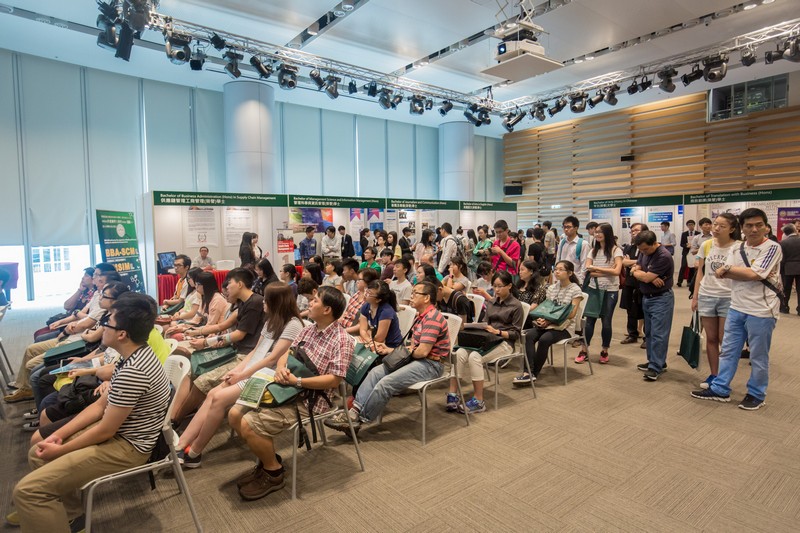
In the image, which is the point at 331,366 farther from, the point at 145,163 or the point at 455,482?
the point at 145,163

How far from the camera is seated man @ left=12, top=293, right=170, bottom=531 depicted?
6.14 ft

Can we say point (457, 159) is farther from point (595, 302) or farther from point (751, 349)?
point (751, 349)

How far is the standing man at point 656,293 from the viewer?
14.3 ft

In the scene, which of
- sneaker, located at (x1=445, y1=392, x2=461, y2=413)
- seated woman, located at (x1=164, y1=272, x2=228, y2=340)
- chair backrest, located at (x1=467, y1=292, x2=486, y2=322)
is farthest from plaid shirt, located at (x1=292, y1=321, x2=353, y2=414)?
chair backrest, located at (x1=467, y1=292, x2=486, y2=322)

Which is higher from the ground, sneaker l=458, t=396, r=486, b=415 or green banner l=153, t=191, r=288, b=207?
green banner l=153, t=191, r=288, b=207

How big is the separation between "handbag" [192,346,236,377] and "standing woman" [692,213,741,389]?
4076 mm

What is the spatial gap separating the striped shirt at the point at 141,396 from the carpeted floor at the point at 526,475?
0.59 meters

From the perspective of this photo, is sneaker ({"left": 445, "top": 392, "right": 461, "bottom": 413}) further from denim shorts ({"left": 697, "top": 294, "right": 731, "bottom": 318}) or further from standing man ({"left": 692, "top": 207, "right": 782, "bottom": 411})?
denim shorts ({"left": 697, "top": 294, "right": 731, "bottom": 318})

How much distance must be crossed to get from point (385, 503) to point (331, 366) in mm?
830

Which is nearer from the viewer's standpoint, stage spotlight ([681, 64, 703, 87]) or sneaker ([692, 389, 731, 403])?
sneaker ([692, 389, 731, 403])

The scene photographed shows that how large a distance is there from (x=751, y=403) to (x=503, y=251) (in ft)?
11.2

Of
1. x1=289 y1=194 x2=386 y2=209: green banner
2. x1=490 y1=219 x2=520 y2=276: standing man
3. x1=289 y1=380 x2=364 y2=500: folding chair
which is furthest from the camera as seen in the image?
x1=289 y1=194 x2=386 y2=209: green banner

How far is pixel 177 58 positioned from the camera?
23.9 ft

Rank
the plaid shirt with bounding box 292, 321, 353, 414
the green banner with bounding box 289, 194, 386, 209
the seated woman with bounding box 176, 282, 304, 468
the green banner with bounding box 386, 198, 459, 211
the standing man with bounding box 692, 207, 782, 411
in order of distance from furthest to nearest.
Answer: the green banner with bounding box 386, 198, 459, 211 → the green banner with bounding box 289, 194, 386, 209 → the standing man with bounding box 692, 207, 782, 411 → the seated woman with bounding box 176, 282, 304, 468 → the plaid shirt with bounding box 292, 321, 353, 414
